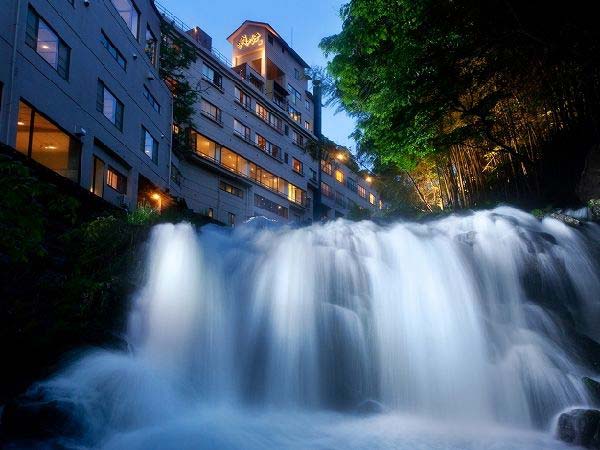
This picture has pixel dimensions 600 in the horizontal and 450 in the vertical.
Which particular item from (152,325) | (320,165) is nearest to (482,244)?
(152,325)

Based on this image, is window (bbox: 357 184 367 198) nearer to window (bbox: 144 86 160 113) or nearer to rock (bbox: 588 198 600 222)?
window (bbox: 144 86 160 113)

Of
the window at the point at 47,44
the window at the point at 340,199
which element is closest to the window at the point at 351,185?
the window at the point at 340,199

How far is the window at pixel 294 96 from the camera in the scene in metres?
52.2

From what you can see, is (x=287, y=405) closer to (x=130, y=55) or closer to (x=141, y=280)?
(x=141, y=280)

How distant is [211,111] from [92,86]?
61.9 feet

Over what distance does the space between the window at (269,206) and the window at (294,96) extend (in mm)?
14799

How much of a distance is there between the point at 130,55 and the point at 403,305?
2157 centimetres

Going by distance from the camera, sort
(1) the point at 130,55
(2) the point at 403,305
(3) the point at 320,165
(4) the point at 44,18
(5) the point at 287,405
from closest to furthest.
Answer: (5) the point at 287,405 → (2) the point at 403,305 → (4) the point at 44,18 → (1) the point at 130,55 → (3) the point at 320,165

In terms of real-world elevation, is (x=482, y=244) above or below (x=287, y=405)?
above

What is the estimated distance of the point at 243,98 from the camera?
42.1 m

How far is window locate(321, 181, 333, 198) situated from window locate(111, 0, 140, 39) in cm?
3435

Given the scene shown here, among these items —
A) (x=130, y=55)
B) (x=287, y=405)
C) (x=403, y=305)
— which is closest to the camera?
(x=287, y=405)

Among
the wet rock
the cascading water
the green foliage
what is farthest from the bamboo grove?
the green foliage

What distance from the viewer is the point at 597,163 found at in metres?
16.5
